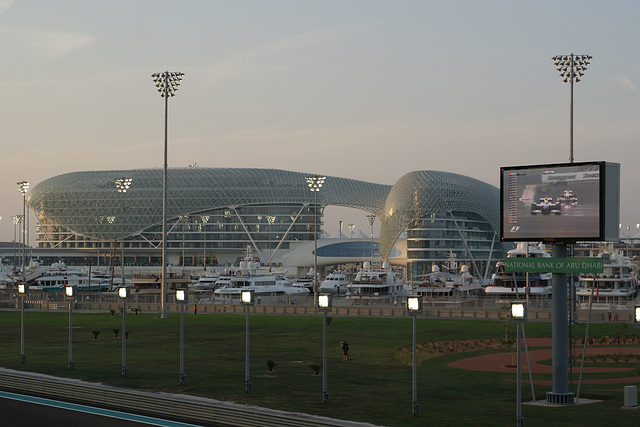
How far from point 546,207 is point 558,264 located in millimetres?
1909

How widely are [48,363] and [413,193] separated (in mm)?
136483

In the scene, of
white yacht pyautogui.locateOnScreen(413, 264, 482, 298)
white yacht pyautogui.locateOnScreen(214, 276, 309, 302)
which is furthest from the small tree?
white yacht pyautogui.locateOnScreen(214, 276, 309, 302)

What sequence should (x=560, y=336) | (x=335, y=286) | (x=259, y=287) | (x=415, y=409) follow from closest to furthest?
(x=415, y=409)
(x=560, y=336)
(x=259, y=287)
(x=335, y=286)

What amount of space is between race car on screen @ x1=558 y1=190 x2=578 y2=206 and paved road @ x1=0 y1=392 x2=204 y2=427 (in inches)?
542

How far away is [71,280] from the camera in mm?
141250

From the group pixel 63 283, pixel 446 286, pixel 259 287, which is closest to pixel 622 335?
pixel 259 287

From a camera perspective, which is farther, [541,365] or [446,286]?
[446,286]

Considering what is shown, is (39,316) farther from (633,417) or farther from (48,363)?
(633,417)

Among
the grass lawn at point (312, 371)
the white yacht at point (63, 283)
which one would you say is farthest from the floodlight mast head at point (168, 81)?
the white yacht at point (63, 283)

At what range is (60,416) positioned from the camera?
91.7 ft

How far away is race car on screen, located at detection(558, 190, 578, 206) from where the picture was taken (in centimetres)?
2859

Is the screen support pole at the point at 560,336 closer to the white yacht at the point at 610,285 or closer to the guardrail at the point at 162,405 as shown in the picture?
the guardrail at the point at 162,405

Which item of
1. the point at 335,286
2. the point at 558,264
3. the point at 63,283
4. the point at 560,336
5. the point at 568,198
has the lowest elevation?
the point at 335,286

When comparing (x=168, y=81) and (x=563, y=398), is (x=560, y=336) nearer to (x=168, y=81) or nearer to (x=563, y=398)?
(x=563, y=398)
